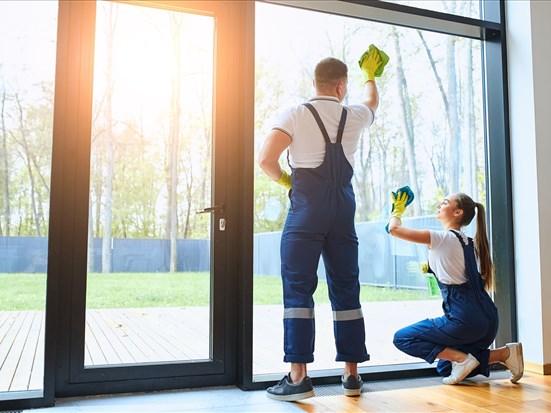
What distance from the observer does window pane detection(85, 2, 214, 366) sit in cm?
244

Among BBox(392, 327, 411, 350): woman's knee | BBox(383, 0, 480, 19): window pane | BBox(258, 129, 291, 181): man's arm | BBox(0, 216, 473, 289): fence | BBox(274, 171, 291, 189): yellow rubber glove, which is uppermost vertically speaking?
BBox(383, 0, 480, 19): window pane

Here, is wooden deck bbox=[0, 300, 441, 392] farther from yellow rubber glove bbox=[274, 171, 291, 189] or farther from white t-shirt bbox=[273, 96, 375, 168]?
white t-shirt bbox=[273, 96, 375, 168]

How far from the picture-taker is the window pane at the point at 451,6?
124 inches

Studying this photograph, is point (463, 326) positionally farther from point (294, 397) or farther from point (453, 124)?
point (453, 124)

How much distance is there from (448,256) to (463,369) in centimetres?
53

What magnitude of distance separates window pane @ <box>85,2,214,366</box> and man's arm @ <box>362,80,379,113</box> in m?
0.74

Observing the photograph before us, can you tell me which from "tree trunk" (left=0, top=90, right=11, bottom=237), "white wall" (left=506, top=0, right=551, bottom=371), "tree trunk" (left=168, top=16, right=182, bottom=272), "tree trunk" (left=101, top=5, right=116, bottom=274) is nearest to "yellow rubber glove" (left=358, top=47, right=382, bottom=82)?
"tree trunk" (left=168, top=16, right=182, bottom=272)

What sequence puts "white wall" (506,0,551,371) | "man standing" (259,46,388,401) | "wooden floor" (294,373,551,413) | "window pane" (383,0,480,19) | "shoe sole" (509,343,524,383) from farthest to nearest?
"window pane" (383,0,480,19) < "white wall" (506,0,551,371) < "shoe sole" (509,343,524,383) < "man standing" (259,46,388,401) < "wooden floor" (294,373,551,413)

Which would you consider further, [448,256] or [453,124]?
[453,124]

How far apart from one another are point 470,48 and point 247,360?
2244mm

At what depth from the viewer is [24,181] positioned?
7.63ft

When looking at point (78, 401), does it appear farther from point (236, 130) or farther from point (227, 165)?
point (236, 130)

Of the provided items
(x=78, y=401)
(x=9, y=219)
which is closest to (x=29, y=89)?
(x=9, y=219)

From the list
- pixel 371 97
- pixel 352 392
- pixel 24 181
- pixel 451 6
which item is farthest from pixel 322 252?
pixel 451 6
